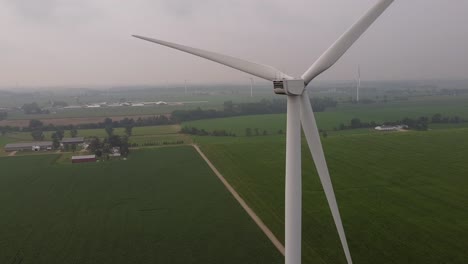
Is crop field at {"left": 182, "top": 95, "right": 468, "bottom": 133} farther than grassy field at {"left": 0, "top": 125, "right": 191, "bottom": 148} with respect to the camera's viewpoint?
Yes

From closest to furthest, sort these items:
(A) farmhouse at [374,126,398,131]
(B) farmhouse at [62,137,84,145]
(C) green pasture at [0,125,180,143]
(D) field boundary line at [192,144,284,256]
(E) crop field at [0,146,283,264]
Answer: (E) crop field at [0,146,283,264] → (D) field boundary line at [192,144,284,256] → (B) farmhouse at [62,137,84,145] → (C) green pasture at [0,125,180,143] → (A) farmhouse at [374,126,398,131]

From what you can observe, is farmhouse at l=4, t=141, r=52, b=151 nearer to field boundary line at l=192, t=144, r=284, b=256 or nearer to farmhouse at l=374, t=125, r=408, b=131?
field boundary line at l=192, t=144, r=284, b=256

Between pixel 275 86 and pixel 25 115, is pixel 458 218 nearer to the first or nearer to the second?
pixel 275 86

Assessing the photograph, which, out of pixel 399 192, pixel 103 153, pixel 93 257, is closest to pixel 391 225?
pixel 399 192

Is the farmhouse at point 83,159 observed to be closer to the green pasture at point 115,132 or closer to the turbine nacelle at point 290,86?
the green pasture at point 115,132

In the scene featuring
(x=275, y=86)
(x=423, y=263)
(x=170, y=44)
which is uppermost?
(x=170, y=44)

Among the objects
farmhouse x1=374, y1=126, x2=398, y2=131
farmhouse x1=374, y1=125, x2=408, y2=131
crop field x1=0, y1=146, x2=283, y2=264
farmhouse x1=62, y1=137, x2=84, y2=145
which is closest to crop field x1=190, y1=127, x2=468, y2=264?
crop field x1=0, y1=146, x2=283, y2=264

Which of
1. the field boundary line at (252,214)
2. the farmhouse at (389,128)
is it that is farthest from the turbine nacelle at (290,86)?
the farmhouse at (389,128)

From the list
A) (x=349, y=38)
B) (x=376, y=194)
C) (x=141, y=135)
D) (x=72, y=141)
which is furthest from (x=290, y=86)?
(x=141, y=135)

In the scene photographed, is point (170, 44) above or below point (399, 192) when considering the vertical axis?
above
